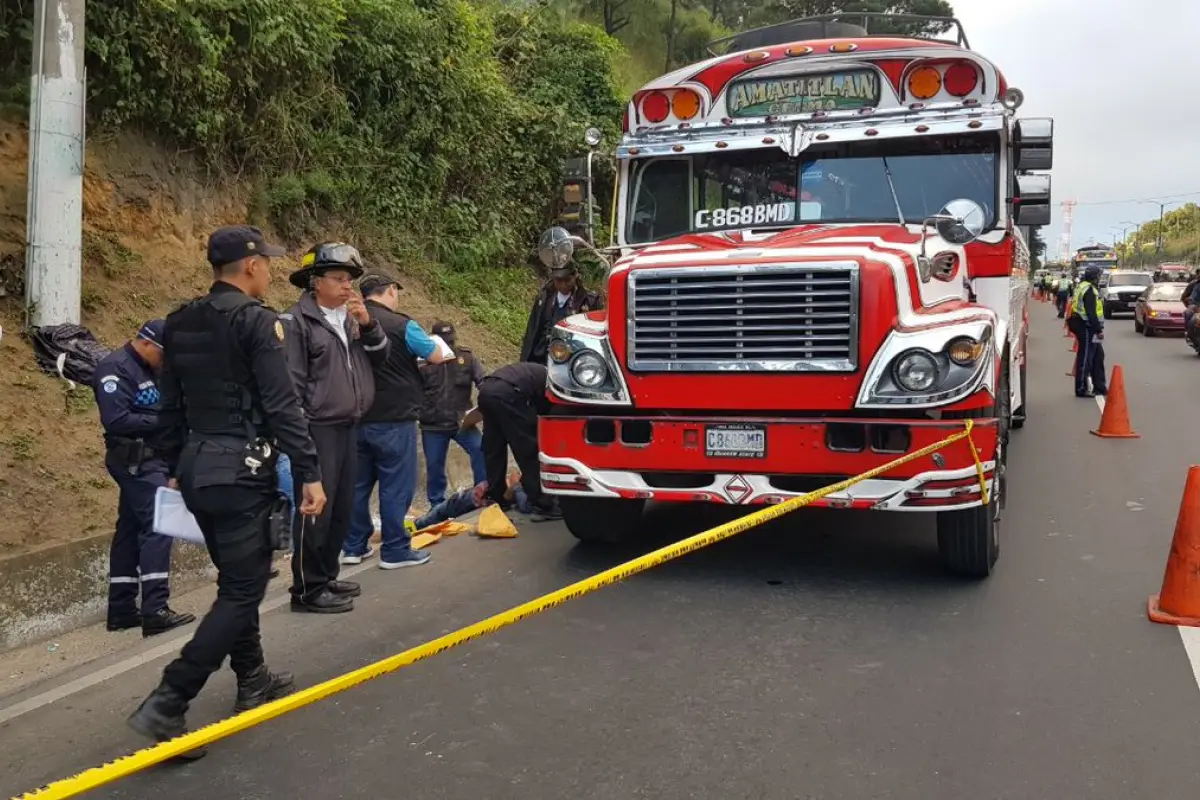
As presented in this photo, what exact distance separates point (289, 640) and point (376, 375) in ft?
5.48

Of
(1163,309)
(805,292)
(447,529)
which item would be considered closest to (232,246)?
(805,292)

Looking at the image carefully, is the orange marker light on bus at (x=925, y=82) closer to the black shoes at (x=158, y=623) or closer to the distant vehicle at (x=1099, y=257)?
the black shoes at (x=158, y=623)

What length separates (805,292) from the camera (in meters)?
5.05

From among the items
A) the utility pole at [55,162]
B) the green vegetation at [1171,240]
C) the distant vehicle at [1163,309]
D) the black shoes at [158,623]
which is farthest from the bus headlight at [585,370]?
the green vegetation at [1171,240]

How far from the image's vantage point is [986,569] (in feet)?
17.4

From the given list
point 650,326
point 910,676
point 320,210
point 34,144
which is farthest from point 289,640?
point 320,210

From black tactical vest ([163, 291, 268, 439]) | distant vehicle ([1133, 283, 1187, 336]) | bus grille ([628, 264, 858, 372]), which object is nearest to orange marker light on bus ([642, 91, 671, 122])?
bus grille ([628, 264, 858, 372])

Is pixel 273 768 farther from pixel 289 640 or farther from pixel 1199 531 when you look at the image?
pixel 1199 531

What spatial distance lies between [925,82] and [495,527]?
3.97m

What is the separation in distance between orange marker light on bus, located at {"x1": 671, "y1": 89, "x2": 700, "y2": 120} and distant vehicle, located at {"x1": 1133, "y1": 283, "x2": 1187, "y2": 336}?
2222cm

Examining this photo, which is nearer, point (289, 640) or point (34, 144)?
point (289, 640)

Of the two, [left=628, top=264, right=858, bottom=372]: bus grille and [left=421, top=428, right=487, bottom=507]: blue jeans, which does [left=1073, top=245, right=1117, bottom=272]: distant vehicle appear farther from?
[left=628, top=264, right=858, bottom=372]: bus grille

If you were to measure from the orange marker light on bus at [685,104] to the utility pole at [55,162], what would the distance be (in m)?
3.99

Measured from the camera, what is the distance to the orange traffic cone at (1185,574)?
4676mm
